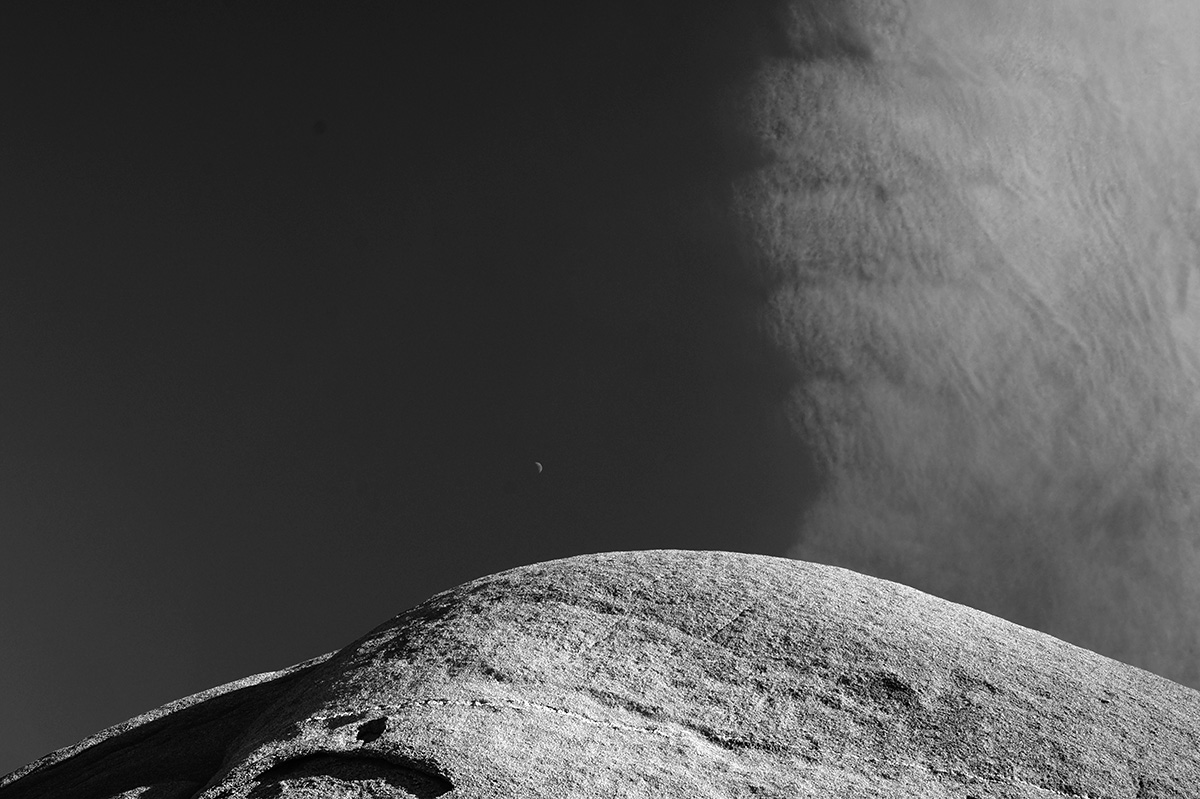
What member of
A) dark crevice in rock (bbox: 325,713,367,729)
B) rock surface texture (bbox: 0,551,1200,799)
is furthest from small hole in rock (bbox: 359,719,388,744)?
dark crevice in rock (bbox: 325,713,367,729)

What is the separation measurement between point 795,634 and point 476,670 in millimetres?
2143

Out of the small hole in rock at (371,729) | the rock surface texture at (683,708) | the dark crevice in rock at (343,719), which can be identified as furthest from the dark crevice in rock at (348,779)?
the dark crevice in rock at (343,719)

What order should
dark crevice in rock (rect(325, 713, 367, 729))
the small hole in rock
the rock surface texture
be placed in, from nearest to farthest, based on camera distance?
1. the rock surface texture
2. the small hole in rock
3. dark crevice in rock (rect(325, 713, 367, 729))

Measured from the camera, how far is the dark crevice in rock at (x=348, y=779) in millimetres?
5734

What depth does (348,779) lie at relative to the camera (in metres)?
5.92

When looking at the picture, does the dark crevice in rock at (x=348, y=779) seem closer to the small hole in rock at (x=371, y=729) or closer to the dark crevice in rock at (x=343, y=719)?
the small hole in rock at (x=371, y=729)

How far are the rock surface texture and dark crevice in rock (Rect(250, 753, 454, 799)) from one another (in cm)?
1

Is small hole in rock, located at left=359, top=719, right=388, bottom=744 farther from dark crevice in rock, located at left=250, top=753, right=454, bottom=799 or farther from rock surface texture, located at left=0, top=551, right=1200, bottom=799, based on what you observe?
dark crevice in rock, located at left=250, top=753, right=454, bottom=799

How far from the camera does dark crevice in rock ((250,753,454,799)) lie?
5.73 m

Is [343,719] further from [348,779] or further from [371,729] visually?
[348,779]

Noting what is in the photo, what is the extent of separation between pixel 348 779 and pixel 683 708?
2008 mm

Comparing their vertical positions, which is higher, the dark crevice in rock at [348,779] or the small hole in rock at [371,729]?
the small hole in rock at [371,729]

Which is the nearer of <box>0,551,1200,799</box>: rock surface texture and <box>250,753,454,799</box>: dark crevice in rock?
<box>250,753,454,799</box>: dark crevice in rock

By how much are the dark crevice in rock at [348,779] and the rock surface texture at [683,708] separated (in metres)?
0.01
